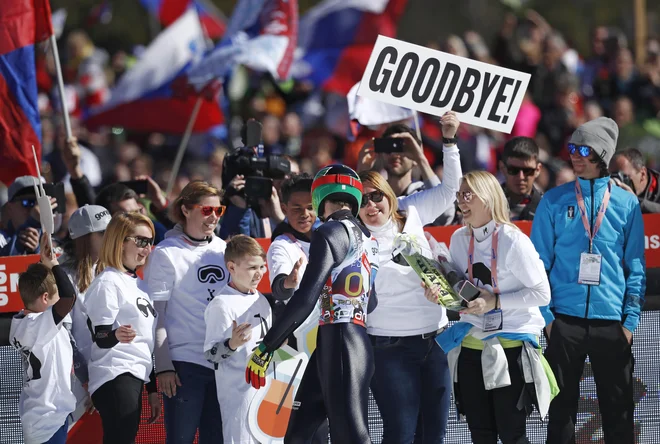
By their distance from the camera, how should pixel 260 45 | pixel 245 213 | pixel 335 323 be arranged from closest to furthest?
pixel 335 323 < pixel 245 213 < pixel 260 45

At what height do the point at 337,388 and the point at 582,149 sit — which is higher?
the point at 582,149

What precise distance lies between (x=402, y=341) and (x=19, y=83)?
3.96 m

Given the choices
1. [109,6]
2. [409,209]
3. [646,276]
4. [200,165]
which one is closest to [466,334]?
[409,209]

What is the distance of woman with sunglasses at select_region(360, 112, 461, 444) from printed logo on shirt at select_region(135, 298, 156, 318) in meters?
1.27

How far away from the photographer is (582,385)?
23.5ft

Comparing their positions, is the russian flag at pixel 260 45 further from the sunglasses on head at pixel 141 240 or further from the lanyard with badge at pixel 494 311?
the lanyard with badge at pixel 494 311

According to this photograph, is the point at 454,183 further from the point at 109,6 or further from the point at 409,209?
the point at 109,6

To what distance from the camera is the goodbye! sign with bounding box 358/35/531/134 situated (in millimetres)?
7324

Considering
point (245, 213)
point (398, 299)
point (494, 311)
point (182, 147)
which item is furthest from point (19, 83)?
point (494, 311)

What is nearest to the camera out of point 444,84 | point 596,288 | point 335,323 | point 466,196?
point 335,323

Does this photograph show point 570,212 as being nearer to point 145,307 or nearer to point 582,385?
point 582,385

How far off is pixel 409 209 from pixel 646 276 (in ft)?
5.78

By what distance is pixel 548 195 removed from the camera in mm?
6730

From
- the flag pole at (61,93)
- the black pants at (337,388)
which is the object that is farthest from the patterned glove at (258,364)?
the flag pole at (61,93)
